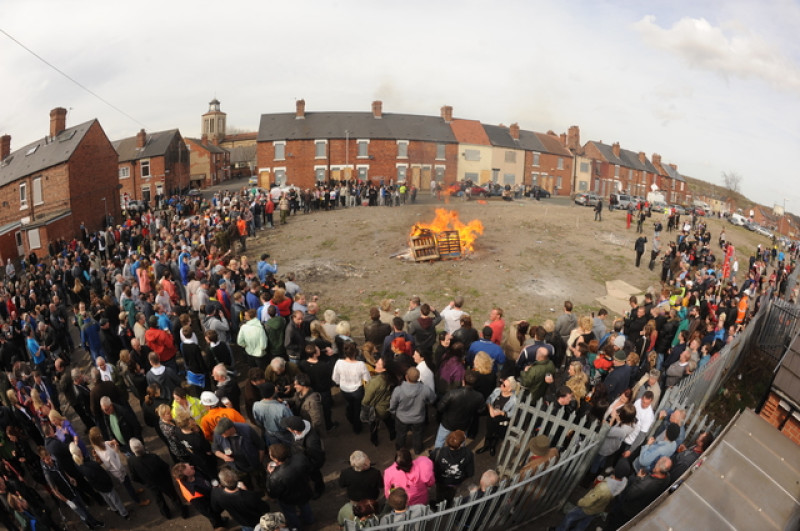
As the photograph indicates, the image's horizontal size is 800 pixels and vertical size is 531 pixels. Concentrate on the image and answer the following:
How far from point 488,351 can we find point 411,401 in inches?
76.2

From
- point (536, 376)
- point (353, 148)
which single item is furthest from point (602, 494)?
point (353, 148)

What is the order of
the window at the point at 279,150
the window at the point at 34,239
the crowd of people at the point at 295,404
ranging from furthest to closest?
the window at the point at 279,150
the window at the point at 34,239
the crowd of people at the point at 295,404

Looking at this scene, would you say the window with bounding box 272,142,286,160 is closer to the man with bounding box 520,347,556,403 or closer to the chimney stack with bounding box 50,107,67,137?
the chimney stack with bounding box 50,107,67,137

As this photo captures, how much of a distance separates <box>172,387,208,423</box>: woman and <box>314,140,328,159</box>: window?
39.7 meters

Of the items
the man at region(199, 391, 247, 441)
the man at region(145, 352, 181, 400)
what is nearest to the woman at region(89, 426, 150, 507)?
the man at region(199, 391, 247, 441)

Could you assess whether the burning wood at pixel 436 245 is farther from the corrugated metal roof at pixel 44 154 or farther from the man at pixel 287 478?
the corrugated metal roof at pixel 44 154

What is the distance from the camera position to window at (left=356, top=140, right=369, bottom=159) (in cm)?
4440

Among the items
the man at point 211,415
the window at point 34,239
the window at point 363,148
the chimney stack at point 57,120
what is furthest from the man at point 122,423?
the window at point 363,148

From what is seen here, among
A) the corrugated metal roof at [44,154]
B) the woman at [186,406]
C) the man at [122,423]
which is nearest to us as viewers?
the woman at [186,406]

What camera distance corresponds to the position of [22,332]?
37.7ft

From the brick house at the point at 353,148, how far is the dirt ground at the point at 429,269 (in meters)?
18.6

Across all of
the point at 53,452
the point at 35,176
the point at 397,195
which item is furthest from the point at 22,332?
the point at 35,176

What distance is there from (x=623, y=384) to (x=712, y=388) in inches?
114

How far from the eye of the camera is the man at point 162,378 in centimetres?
721
